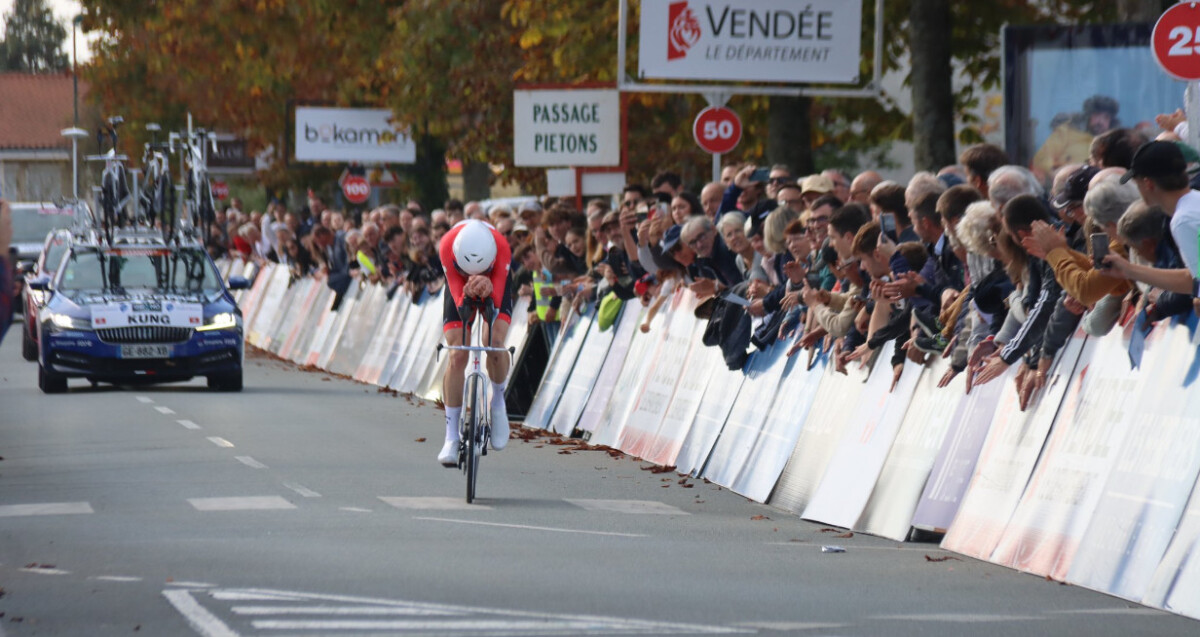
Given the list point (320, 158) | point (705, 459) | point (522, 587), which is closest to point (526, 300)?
point (705, 459)

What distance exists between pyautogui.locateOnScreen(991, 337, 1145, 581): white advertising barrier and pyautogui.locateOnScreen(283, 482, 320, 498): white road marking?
459 centimetres

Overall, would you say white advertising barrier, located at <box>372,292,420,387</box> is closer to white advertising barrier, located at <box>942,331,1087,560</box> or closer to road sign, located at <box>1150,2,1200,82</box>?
road sign, located at <box>1150,2,1200,82</box>

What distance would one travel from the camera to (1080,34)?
19469 millimetres

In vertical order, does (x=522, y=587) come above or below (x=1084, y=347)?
below

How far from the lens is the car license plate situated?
75.9ft

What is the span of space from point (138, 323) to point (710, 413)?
31.5 ft

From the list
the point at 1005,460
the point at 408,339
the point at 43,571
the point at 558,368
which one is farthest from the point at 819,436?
the point at 408,339

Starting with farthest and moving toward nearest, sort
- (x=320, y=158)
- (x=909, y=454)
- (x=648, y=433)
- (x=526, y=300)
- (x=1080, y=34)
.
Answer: (x=320, y=158)
(x=526, y=300)
(x=1080, y=34)
(x=648, y=433)
(x=909, y=454)

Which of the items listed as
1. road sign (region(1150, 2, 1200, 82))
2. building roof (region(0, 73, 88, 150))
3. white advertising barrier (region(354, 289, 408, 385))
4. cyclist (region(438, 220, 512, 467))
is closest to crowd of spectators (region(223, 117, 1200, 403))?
Answer: road sign (region(1150, 2, 1200, 82))

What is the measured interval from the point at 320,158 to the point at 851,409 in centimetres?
3536

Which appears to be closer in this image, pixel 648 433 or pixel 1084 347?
pixel 1084 347

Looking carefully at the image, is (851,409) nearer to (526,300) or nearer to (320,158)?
(526,300)

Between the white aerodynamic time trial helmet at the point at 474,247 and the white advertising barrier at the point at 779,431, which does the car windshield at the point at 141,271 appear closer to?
Result: the white aerodynamic time trial helmet at the point at 474,247

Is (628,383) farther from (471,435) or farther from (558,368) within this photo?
(471,435)
